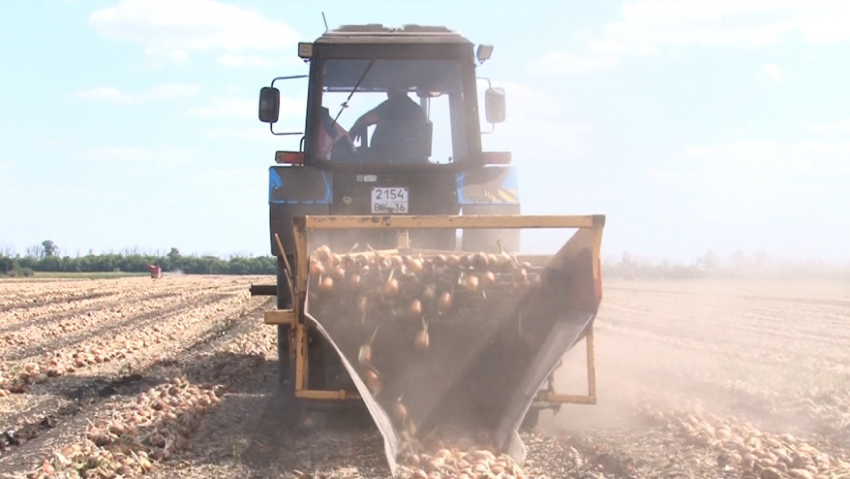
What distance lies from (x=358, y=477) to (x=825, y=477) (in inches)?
101

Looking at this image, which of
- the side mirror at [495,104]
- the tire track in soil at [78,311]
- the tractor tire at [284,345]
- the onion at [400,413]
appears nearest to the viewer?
the onion at [400,413]

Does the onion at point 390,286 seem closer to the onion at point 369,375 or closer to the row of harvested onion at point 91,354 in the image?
the onion at point 369,375

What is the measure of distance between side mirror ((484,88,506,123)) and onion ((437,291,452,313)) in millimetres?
2472

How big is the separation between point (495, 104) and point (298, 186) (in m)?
1.96

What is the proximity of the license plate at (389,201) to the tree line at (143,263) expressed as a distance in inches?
2034

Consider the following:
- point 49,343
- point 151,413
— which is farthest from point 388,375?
point 49,343

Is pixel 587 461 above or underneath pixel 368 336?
underneath

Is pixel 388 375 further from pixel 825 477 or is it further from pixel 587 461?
pixel 825 477

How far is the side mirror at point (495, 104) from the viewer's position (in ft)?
25.0

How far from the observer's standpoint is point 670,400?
6.99 m

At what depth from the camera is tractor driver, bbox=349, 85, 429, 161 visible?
777 centimetres

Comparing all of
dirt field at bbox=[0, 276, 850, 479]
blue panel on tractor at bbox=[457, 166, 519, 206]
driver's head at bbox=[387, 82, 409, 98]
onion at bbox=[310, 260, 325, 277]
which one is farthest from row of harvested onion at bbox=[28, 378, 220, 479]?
driver's head at bbox=[387, 82, 409, 98]

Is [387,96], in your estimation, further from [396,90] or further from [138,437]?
[138,437]

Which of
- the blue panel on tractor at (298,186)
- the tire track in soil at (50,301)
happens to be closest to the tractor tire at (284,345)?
the blue panel on tractor at (298,186)
